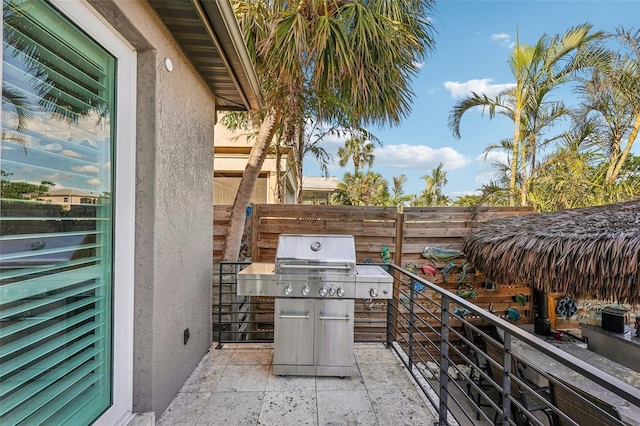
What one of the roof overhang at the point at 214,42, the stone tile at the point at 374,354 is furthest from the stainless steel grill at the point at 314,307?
the roof overhang at the point at 214,42

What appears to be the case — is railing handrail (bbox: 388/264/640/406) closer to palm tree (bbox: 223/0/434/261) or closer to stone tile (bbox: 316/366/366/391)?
stone tile (bbox: 316/366/366/391)

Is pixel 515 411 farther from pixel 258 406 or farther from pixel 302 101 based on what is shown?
pixel 302 101

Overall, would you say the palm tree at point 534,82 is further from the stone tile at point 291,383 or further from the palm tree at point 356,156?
the palm tree at point 356,156

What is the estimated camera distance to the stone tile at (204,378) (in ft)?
8.92

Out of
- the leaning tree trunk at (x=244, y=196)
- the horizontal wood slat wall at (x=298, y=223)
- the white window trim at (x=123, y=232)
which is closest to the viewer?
the white window trim at (x=123, y=232)

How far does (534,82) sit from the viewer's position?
757cm

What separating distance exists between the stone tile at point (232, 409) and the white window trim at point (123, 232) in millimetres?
568

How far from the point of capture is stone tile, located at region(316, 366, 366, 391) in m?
2.78

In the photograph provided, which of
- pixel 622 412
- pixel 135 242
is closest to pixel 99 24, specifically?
pixel 135 242

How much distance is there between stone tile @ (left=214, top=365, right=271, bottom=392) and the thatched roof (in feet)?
10.6

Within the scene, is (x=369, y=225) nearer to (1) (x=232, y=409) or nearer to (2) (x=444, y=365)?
(2) (x=444, y=365)

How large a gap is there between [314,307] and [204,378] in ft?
4.00

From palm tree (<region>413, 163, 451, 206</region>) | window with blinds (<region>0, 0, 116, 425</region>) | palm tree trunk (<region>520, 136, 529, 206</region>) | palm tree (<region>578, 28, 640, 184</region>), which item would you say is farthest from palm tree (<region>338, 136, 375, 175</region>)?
window with blinds (<region>0, 0, 116, 425</region>)

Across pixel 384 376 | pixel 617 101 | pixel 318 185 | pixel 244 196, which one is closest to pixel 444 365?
pixel 384 376
